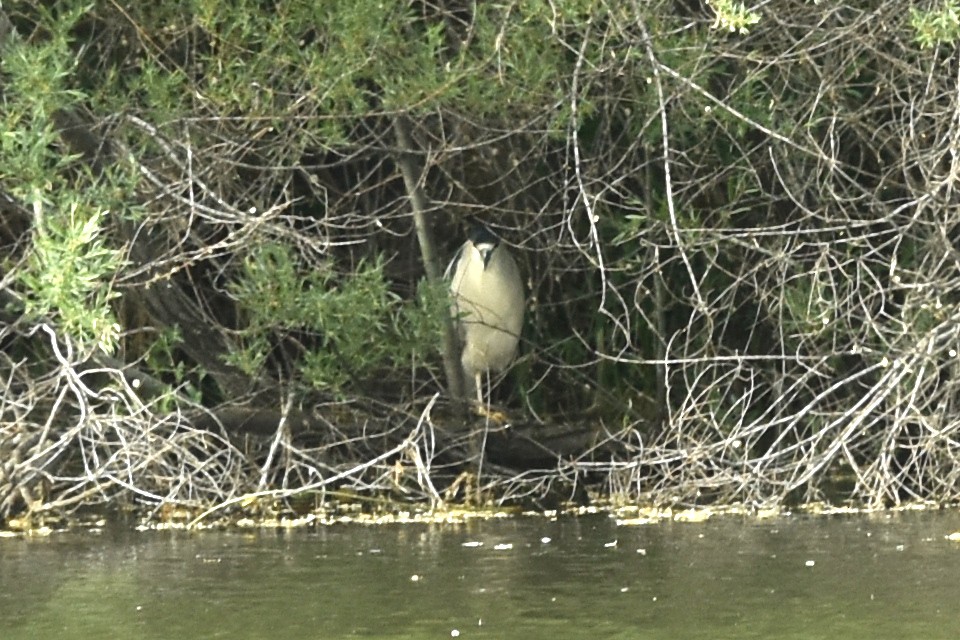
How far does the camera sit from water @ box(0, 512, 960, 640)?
5352 millimetres

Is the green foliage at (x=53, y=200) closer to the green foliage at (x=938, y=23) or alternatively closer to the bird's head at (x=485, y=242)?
the bird's head at (x=485, y=242)

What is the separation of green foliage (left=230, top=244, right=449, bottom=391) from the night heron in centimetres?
77

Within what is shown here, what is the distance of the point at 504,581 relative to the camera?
20.1ft

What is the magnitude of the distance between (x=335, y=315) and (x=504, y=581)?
1.62 metres

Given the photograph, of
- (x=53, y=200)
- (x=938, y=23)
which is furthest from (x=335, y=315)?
(x=938, y=23)

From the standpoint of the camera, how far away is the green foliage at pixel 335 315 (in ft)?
24.0

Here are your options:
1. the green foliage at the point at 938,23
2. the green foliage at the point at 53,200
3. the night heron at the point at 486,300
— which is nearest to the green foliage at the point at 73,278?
the green foliage at the point at 53,200

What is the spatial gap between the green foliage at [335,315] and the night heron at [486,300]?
→ 77cm

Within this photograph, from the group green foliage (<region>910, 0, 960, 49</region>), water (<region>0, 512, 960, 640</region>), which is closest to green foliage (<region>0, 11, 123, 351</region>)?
water (<region>0, 512, 960, 640</region>)

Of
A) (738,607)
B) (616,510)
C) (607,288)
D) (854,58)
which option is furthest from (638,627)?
(607,288)

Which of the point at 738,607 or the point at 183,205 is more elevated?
the point at 183,205

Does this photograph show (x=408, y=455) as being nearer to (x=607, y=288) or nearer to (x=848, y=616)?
(x=607, y=288)

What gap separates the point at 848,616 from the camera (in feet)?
17.6

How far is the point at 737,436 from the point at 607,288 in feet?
5.93
